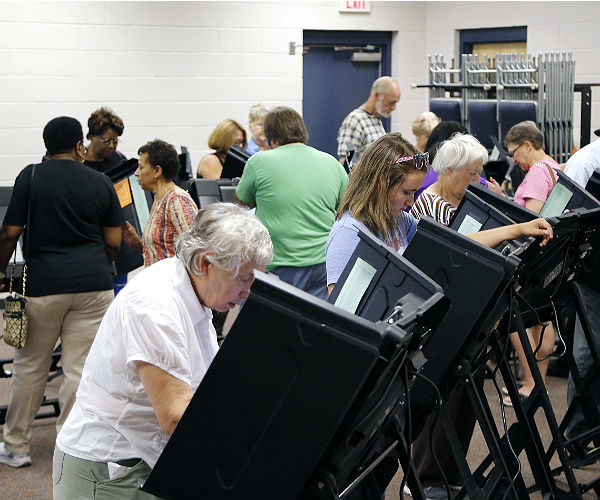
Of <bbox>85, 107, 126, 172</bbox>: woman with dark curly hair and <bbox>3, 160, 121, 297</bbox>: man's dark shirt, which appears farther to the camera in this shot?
<bbox>85, 107, 126, 172</bbox>: woman with dark curly hair

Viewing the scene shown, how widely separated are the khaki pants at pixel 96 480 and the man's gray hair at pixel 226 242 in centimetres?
44

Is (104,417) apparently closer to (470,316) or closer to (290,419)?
(290,419)

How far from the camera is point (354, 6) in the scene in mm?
7762

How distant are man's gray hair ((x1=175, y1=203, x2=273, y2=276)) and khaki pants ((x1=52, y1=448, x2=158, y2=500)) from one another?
0.44m

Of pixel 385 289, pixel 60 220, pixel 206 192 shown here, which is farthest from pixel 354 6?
pixel 385 289

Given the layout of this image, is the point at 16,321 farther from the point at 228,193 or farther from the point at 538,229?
the point at 538,229

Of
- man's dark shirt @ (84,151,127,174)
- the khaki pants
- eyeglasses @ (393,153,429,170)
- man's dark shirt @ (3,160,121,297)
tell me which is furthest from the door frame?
the khaki pants

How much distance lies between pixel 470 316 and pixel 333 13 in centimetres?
595

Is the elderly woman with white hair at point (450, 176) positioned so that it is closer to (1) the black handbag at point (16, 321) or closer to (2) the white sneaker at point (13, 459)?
(1) the black handbag at point (16, 321)

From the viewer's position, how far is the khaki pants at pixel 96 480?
1820 mm

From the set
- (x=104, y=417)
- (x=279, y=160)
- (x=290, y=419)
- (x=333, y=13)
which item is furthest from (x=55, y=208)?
(x=333, y=13)

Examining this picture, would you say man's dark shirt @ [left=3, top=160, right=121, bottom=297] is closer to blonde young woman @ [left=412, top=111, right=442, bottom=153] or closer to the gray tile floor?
the gray tile floor

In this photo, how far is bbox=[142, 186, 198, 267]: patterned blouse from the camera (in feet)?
12.0

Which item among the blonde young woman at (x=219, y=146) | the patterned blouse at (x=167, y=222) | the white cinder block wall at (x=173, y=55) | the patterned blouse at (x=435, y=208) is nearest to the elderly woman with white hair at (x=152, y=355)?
the patterned blouse at (x=435, y=208)
